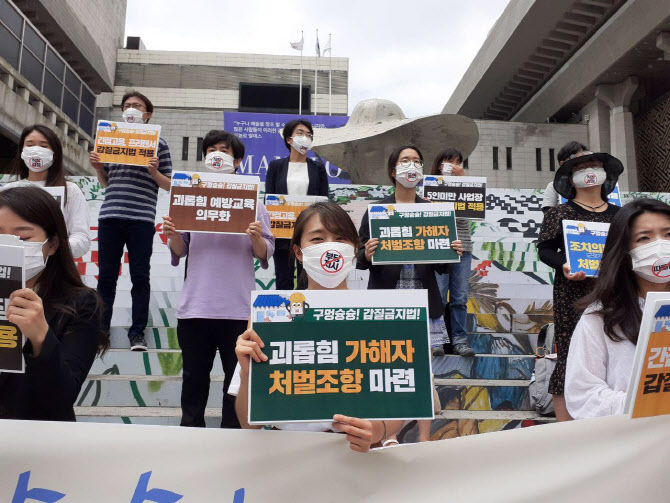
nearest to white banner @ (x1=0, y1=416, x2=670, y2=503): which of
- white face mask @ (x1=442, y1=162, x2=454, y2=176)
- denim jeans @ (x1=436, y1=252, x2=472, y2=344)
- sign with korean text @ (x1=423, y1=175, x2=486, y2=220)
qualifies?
denim jeans @ (x1=436, y1=252, x2=472, y2=344)

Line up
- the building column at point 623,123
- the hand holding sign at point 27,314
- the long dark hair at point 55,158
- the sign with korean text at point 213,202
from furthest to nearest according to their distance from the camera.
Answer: the building column at point 623,123 < the long dark hair at point 55,158 < the sign with korean text at point 213,202 < the hand holding sign at point 27,314

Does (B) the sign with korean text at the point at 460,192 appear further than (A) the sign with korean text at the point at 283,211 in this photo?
Yes

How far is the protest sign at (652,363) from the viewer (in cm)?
157

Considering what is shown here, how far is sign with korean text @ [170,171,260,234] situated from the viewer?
332cm

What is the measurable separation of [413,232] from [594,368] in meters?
1.90

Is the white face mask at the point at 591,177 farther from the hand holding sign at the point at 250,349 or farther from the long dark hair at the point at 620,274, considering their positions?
the hand holding sign at the point at 250,349

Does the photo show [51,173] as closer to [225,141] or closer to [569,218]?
[225,141]

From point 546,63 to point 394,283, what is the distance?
23231mm

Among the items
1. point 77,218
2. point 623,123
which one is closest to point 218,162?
point 77,218

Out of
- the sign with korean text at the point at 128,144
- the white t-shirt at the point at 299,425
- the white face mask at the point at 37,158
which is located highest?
the sign with korean text at the point at 128,144

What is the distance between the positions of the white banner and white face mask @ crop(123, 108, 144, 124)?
323 cm

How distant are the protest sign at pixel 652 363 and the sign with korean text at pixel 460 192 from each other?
351 centimetres

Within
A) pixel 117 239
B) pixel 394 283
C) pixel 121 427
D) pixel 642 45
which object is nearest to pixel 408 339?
pixel 121 427

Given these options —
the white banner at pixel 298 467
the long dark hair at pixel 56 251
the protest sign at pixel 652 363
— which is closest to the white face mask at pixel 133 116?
the long dark hair at pixel 56 251
